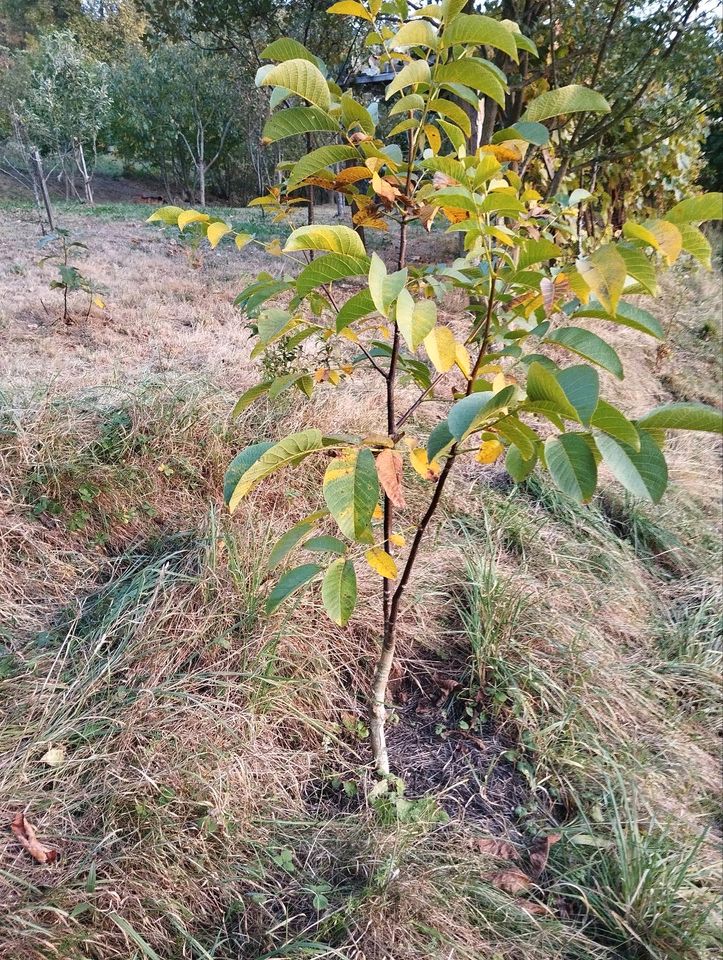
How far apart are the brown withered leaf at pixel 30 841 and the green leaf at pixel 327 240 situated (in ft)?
4.27

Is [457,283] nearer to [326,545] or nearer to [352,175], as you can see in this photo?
[352,175]

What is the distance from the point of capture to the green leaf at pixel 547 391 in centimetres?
67

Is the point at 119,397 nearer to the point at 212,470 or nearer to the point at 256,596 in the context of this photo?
the point at 212,470

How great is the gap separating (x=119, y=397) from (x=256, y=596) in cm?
123

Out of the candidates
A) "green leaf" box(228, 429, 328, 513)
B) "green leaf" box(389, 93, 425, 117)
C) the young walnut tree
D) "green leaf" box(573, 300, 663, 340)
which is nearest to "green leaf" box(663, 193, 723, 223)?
the young walnut tree

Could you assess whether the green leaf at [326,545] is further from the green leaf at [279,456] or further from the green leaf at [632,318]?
the green leaf at [632,318]

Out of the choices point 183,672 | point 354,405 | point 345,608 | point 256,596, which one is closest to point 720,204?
point 345,608

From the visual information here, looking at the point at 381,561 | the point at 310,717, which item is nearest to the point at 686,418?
the point at 381,561

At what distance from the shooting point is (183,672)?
5.07ft

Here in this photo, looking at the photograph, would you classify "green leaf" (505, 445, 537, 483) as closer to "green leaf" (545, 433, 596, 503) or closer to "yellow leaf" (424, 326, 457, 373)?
"green leaf" (545, 433, 596, 503)

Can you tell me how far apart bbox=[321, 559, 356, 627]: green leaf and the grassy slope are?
650 millimetres

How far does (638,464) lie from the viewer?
2.46ft

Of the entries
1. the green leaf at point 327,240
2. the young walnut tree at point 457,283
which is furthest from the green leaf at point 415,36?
the green leaf at point 327,240

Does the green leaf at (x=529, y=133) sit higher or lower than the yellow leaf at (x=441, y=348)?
higher
